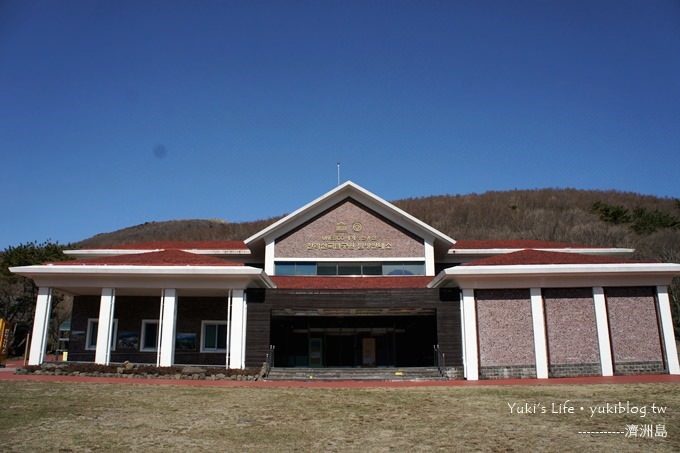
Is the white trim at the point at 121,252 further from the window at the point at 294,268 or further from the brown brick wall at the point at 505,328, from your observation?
the brown brick wall at the point at 505,328

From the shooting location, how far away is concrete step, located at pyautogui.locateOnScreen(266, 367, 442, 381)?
75.0ft

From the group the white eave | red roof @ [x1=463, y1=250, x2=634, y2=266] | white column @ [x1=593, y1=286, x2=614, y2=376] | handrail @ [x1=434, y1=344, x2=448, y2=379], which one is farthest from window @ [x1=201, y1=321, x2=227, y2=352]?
white column @ [x1=593, y1=286, x2=614, y2=376]

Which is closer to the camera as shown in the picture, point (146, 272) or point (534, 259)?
point (146, 272)

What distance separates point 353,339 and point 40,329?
15.1m

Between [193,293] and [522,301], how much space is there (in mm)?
15273

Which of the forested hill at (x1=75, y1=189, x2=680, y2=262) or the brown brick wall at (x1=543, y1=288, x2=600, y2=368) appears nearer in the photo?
the brown brick wall at (x1=543, y1=288, x2=600, y2=368)

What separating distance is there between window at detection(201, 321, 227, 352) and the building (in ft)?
0.33

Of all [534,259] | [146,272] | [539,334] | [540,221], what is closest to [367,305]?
[539,334]

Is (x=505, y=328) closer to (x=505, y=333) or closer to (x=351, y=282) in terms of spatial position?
(x=505, y=333)

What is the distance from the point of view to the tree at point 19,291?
41656 mm

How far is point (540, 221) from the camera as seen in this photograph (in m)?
91.1

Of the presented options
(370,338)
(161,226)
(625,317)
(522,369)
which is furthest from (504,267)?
(161,226)

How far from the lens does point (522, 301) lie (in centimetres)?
2366

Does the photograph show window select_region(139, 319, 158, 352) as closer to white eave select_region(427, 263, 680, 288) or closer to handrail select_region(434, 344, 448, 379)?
handrail select_region(434, 344, 448, 379)
